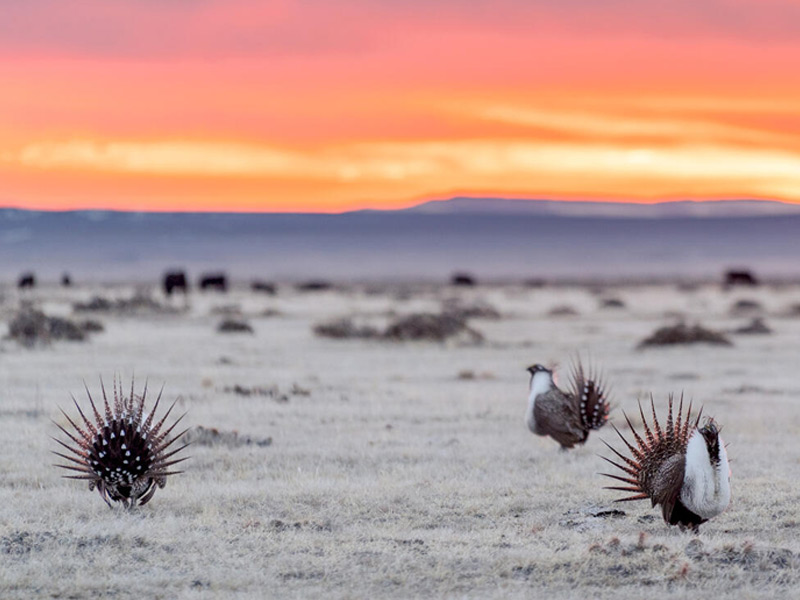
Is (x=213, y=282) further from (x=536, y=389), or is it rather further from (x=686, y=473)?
(x=686, y=473)

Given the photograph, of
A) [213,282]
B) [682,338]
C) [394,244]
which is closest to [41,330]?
[682,338]

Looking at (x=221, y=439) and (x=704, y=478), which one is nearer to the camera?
(x=704, y=478)

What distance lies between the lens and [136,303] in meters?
41.9

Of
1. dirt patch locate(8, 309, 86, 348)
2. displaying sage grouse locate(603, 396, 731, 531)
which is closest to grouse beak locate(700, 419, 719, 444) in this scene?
displaying sage grouse locate(603, 396, 731, 531)

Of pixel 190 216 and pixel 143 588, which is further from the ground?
pixel 190 216

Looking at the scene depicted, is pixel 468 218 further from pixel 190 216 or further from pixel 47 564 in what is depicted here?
pixel 47 564

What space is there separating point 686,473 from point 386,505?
8.45 feet

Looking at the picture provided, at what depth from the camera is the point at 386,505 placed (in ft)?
32.8

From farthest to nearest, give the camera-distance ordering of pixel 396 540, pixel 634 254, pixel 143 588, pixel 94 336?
pixel 634 254 → pixel 94 336 → pixel 396 540 → pixel 143 588

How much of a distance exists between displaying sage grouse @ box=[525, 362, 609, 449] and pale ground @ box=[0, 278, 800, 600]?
26cm

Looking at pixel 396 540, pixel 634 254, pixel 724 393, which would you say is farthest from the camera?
pixel 634 254

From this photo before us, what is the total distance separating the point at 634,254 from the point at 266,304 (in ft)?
429

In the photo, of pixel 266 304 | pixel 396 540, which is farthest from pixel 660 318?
pixel 396 540

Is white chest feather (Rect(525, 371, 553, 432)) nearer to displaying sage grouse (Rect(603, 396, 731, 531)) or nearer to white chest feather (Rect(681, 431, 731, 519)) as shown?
displaying sage grouse (Rect(603, 396, 731, 531))
